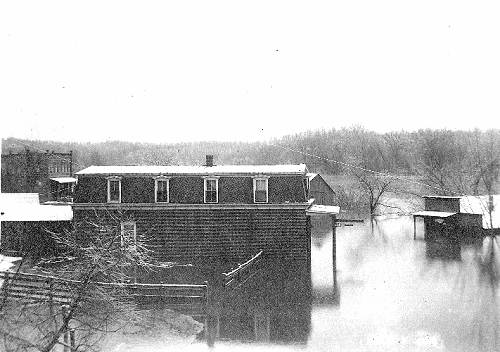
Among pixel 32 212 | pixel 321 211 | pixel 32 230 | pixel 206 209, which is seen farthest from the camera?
pixel 32 212

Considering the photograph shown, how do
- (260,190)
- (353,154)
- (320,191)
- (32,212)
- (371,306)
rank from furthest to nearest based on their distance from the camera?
(353,154) → (320,191) → (32,212) → (260,190) → (371,306)

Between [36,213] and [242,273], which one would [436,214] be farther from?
[36,213]

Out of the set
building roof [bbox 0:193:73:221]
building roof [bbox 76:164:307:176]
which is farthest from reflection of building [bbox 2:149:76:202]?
building roof [bbox 76:164:307:176]

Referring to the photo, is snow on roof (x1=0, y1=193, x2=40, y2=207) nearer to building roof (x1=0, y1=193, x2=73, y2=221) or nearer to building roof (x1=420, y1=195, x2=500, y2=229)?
building roof (x1=0, y1=193, x2=73, y2=221)

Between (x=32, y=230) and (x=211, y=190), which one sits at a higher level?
(x=211, y=190)

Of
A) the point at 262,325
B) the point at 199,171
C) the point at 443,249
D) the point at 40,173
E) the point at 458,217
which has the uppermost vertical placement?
the point at 199,171

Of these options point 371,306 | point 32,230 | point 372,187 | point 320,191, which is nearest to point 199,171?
point 32,230
